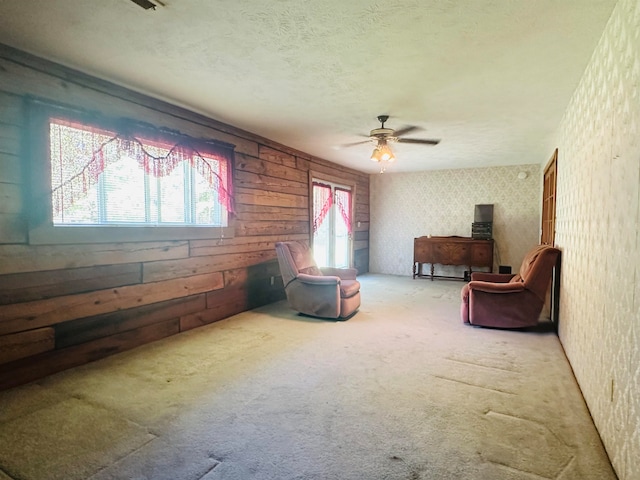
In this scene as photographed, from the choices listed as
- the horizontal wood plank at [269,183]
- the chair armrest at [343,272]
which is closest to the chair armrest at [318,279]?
the chair armrest at [343,272]

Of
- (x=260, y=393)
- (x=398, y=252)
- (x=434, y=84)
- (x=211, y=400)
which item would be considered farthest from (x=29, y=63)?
(x=398, y=252)

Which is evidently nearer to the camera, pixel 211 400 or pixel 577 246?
pixel 211 400

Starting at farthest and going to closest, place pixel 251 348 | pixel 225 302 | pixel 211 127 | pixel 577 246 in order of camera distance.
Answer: pixel 225 302
pixel 211 127
pixel 251 348
pixel 577 246

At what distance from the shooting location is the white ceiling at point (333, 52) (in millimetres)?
1951

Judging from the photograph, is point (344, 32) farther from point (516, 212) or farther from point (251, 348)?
point (516, 212)

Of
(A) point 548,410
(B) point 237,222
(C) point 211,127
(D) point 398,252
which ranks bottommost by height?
(A) point 548,410

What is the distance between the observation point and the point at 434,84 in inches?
116

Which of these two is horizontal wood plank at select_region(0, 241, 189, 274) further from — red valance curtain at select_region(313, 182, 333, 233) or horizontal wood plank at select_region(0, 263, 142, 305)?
red valance curtain at select_region(313, 182, 333, 233)

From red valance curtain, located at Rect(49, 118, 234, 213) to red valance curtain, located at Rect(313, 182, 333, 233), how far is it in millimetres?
2365

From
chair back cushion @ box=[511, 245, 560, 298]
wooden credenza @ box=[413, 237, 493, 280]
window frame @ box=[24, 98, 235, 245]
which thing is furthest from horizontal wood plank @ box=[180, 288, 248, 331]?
wooden credenza @ box=[413, 237, 493, 280]

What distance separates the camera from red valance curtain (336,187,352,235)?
7.01 metres

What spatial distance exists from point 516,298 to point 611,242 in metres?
2.08

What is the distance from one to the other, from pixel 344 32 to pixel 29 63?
2.24m

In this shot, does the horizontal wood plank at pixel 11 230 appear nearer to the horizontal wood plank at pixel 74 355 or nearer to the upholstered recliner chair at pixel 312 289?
the horizontal wood plank at pixel 74 355
